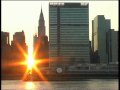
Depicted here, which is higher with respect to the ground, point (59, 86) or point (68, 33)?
point (68, 33)

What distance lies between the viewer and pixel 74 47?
13100cm

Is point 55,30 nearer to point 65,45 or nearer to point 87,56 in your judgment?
point 65,45

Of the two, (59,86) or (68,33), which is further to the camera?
(68,33)

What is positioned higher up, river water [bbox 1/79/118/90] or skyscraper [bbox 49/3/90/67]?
skyscraper [bbox 49/3/90/67]

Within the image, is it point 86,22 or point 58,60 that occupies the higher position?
point 86,22

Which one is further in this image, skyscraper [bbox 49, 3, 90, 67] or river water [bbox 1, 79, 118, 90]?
skyscraper [bbox 49, 3, 90, 67]

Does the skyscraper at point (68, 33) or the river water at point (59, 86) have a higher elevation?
the skyscraper at point (68, 33)

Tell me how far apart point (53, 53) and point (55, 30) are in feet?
37.5

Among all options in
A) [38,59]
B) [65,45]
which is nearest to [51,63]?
[65,45]

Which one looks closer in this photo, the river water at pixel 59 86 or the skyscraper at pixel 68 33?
the river water at pixel 59 86

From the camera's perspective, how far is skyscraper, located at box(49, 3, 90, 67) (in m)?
125

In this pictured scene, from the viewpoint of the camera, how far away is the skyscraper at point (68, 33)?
409ft

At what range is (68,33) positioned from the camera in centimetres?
13388

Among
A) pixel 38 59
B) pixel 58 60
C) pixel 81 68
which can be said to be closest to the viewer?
pixel 38 59
